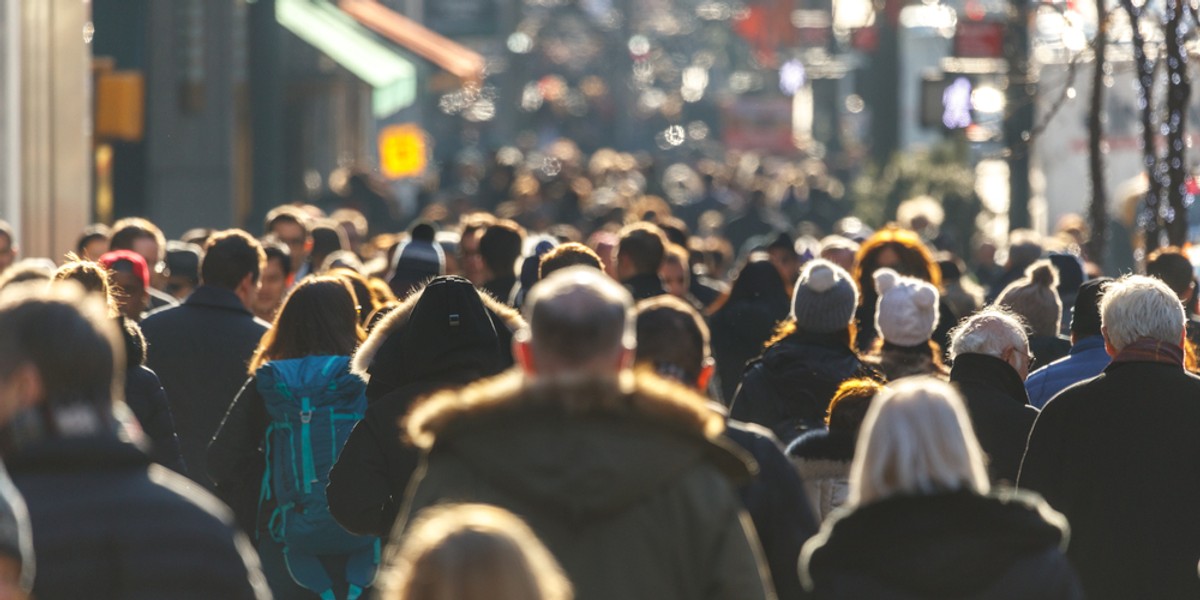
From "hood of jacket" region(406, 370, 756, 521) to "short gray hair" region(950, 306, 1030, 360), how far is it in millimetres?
3452

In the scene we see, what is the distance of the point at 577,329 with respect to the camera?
4582 millimetres

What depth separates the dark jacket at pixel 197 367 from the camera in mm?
9188

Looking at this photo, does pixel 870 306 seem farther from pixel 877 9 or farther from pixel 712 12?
pixel 712 12

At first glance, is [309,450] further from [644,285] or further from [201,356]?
[644,285]

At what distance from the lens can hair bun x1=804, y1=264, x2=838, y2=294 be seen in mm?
8641

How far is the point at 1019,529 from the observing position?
482 centimetres

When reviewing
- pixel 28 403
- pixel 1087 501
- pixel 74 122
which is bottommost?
pixel 1087 501

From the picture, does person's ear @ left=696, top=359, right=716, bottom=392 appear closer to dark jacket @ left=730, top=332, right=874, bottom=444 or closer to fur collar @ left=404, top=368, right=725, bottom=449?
fur collar @ left=404, top=368, right=725, bottom=449

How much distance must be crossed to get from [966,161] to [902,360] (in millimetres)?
19472

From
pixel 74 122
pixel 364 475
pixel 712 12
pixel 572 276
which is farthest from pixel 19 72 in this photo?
pixel 712 12

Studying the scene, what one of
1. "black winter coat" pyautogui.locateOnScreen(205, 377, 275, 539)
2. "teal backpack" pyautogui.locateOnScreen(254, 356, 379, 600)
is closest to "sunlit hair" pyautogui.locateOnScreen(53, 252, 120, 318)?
"black winter coat" pyautogui.locateOnScreen(205, 377, 275, 539)

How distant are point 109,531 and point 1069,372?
17.0 ft

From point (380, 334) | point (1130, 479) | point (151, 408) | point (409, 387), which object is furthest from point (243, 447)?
point (1130, 479)

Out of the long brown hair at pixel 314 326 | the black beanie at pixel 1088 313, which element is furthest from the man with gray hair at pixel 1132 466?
the long brown hair at pixel 314 326
